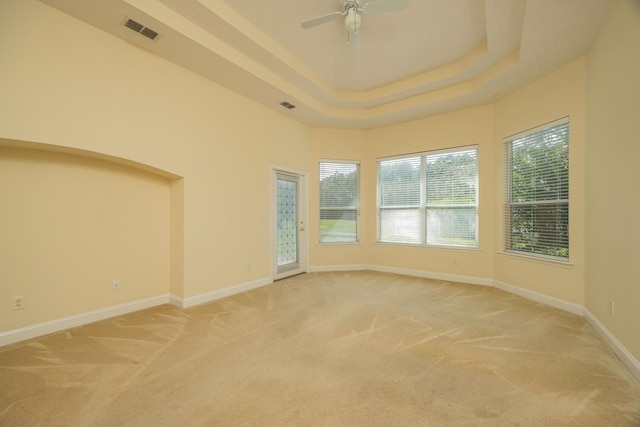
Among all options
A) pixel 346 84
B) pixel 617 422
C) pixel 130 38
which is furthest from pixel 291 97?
pixel 617 422

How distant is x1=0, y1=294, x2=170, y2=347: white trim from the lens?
2596 mm

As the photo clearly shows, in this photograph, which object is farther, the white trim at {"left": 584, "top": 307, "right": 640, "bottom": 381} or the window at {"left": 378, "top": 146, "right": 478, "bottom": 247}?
the window at {"left": 378, "top": 146, "right": 478, "bottom": 247}

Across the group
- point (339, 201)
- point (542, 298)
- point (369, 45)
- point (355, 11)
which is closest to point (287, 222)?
point (339, 201)

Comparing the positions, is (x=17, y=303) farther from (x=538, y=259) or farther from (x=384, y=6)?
(x=538, y=259)

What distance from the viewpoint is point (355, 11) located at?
9.16 feet

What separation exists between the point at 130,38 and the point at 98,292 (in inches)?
117

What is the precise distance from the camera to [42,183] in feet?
9.14

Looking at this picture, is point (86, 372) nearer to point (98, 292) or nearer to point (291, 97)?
point (98, 292)

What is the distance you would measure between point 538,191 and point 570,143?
2.49 ft

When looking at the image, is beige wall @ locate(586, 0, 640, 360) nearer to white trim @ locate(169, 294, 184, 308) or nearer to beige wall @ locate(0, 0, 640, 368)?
beige wall @ locate(0, 0, 640, 368)

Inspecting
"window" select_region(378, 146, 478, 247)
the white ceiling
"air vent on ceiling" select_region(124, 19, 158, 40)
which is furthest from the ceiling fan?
"window" select_region(378, 146, 478, 247)

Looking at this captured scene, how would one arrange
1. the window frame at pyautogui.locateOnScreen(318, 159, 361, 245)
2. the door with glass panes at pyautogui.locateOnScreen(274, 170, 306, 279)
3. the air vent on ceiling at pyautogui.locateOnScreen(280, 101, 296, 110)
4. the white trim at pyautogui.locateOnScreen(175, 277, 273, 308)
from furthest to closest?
1. the window frame at pyautogui.locateOnScreen(318, 159, 361, 245)
2. the door with glass panes at pyautogui.locateOnScreen(274, 170, 306, 279)
3. the air vent on ceiling at pyautogui.locateOnScreen(280, 101, 296, 110)
4. the white trim at pyautogui.locateOnScreen(175, 277, 273, 308)

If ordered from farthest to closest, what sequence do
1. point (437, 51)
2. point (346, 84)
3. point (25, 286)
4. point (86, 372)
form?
point (346, 84) → point (437, 51) → point (25, 286) → point (86, 372)

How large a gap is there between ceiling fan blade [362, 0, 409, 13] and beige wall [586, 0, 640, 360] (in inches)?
72.9
